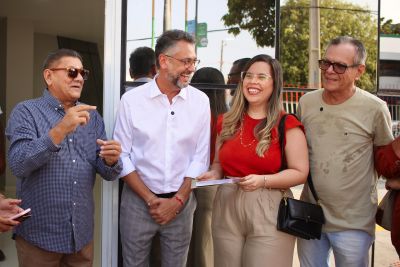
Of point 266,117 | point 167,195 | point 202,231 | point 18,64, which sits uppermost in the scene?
point 18,64

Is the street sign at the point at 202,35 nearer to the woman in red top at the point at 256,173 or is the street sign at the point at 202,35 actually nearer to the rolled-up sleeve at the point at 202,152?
the rolled-up sleeve at the point at 202,152

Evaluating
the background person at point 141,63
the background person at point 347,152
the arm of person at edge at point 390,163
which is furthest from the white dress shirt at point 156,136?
the arm of person at edge at point 390,163

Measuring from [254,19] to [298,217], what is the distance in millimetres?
1472

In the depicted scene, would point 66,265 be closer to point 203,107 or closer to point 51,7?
point 203,107

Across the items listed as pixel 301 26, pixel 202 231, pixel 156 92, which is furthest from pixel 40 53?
pixel 156 92

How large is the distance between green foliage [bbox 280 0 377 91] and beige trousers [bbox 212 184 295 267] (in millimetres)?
1240

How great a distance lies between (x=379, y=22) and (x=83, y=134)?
2327mm

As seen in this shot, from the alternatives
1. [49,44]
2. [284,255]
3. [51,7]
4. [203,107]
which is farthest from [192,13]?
[49,44]

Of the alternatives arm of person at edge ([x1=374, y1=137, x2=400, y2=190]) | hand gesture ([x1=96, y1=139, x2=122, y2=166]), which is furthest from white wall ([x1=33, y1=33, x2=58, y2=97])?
arm of person at edge ([x1=374, y1=137, x2=400, y2=190])

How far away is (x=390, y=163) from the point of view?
210 cm

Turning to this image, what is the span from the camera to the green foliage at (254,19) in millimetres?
2877

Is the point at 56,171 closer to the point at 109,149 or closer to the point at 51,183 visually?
the point at 51,183

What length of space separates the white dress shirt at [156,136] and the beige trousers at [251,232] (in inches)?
13.2

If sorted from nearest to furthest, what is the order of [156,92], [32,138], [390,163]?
1. [32,138]
2. [390,163]
3. [156,92]
